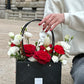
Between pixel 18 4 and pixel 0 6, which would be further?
pixel 0 6

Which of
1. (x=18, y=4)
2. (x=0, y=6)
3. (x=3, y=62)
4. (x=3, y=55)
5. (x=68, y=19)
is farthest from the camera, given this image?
(x=0, y=6)

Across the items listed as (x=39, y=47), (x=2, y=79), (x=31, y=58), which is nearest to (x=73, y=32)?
(x=39, y=47)

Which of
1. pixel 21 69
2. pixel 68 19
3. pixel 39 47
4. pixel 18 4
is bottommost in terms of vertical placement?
pixel 21 69

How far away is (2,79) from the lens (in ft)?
7.25

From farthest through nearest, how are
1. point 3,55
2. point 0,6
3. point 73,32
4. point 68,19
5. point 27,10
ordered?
point 0,6, point 27,10, point 3,55, point 73,32, point 68,19

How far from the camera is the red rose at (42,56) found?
1312 millimetres

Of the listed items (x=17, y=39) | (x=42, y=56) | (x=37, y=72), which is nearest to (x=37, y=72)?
(x=37, y=72)

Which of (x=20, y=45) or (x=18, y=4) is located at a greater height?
(x=18, y=4)

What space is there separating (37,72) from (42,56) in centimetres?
12

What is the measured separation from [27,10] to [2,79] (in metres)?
12.4

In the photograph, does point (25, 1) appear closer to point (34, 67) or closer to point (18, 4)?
point (18, 4)

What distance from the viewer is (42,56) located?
1.31 m

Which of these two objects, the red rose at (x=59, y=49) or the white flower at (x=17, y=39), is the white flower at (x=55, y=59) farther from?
the white flower at (x=17, y=39)

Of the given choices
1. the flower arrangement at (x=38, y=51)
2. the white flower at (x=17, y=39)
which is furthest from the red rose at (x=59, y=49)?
the white flower at (x=17, y=39)
